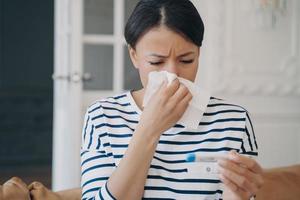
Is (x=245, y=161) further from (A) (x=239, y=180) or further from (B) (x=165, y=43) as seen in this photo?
(B) (x=165, y=43)

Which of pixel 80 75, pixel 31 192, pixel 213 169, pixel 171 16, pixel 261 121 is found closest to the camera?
pixel 213 169

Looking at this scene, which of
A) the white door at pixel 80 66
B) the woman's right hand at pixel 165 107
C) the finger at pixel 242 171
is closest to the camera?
the finger at pixel 242 171

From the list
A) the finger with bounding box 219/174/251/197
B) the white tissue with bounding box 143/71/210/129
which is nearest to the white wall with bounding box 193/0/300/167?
the white tissue with bounding box 143/71/210/129

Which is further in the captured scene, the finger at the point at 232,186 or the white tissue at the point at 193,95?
the white tissue at the point at 193,95

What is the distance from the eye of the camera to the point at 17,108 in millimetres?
5664

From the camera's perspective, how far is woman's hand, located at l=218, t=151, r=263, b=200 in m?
0.93

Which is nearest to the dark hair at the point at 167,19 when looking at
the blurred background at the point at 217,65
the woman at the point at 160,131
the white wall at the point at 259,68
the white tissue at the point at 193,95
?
the woman at the point at 160,131

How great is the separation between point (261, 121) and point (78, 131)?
1117 millimetres

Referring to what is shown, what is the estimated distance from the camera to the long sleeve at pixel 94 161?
109 cm

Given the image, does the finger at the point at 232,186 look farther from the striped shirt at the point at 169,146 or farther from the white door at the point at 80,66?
the white door at the point at 80,66

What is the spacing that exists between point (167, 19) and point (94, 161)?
38cm

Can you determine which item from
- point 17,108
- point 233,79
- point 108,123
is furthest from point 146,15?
point 17,108

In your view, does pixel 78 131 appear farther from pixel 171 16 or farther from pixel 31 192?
pixel 171 16

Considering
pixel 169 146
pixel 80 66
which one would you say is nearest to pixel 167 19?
pixel 169 146
